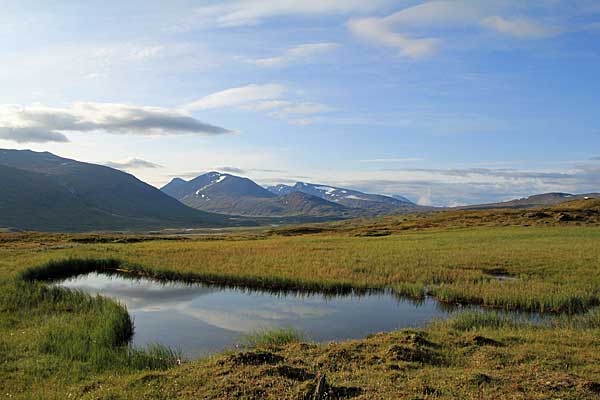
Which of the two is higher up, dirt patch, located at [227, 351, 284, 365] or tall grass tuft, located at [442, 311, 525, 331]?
dirt patch, located at [227, 351, 284, 365]

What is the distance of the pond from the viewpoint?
19.5m

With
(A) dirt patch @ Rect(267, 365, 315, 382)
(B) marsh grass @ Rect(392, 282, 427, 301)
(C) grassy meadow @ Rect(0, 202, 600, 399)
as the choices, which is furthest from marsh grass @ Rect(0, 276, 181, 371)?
(B) marsh grass @ Rect(392, 282, 427, 301)

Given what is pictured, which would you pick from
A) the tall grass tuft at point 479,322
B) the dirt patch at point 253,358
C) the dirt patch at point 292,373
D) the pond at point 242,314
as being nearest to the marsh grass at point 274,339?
the pond at point 242,314

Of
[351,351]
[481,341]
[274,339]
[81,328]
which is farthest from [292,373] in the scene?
[81,328]

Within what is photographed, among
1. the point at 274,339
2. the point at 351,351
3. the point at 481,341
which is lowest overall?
the point at 274,339

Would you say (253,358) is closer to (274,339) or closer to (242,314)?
(274,339)

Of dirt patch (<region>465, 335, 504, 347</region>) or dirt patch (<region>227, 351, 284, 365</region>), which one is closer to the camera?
dirt patch (<region>227, 351, 284, 365</region>)

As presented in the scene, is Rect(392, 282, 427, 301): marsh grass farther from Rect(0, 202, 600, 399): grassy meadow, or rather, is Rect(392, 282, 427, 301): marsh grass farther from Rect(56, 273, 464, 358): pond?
Rect(56, 273, 464, 358): pond

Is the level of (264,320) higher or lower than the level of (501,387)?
lower

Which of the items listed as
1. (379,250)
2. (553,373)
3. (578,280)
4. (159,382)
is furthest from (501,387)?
(379,250)

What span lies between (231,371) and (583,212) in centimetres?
10348

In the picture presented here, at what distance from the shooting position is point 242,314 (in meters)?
23.7

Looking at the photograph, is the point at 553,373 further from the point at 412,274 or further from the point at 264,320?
the point at 412,274

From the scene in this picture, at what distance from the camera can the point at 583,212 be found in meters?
95.8
